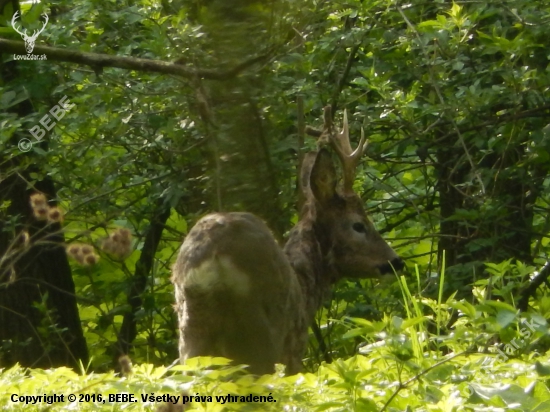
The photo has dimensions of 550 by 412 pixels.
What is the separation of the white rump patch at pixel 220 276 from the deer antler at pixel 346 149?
220cm

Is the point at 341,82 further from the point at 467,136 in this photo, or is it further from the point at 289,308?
the point at 289,308

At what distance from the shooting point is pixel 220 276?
468cm

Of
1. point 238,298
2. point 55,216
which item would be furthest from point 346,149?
point 55,216

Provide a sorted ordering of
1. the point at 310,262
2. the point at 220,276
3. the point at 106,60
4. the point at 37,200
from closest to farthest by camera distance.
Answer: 1. the point at 106,60
2. the point at 220,276
3. the point at 37,200
4. the point at 310,262

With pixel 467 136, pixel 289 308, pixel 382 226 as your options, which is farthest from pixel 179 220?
pixel 289 308

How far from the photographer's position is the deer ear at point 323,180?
23.0 feet

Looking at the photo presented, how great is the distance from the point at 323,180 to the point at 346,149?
296mm

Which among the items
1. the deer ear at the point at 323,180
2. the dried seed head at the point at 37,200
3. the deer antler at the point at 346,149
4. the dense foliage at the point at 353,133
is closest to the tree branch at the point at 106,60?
the dense foliage at the point at 353,133

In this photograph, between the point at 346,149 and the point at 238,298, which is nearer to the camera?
the point at 238,298

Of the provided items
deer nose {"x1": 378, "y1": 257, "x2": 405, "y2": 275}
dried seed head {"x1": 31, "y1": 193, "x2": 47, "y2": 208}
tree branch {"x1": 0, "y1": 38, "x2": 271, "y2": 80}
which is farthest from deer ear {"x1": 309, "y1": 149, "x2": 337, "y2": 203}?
tree branch {"x1": 0, "y1": 38, "x2": 271, "y2": 80}

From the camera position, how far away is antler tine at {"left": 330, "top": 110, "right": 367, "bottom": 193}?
686cm

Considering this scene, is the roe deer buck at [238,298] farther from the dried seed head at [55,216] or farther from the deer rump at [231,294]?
the dried seed head at [55,216]

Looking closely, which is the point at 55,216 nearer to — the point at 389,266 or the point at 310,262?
the point at 310,262

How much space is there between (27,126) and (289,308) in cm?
292
